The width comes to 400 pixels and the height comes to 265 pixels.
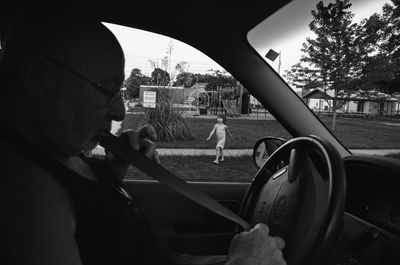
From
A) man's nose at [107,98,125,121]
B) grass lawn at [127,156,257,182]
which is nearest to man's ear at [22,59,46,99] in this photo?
man's nose at [107,98,125,121]

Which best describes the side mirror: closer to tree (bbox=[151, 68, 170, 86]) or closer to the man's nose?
the man's nose

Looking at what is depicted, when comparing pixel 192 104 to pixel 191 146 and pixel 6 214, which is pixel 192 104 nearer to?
pixel 191 146

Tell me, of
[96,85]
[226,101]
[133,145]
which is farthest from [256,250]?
[226,101]

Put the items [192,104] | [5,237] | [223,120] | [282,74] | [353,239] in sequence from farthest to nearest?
[192,104] → [223,120] → [282,74] → [353,239] → [5,237]

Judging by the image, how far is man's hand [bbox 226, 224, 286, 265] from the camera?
1194 millimetres

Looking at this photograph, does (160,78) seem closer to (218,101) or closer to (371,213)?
(218,101)

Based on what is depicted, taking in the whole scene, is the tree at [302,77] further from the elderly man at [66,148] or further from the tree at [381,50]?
the elderly man at [66,148]

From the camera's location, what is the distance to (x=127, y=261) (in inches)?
46.3

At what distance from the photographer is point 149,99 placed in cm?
412

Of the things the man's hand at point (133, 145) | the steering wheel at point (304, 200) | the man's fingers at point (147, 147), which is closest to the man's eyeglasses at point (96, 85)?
the man's hand at point (133, 145)

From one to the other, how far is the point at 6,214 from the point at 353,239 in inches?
54.7

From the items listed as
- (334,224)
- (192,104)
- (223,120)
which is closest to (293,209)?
(334,224)

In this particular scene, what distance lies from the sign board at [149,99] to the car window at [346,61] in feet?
5.97

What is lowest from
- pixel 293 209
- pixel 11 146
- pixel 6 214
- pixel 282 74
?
pixel 293 209
